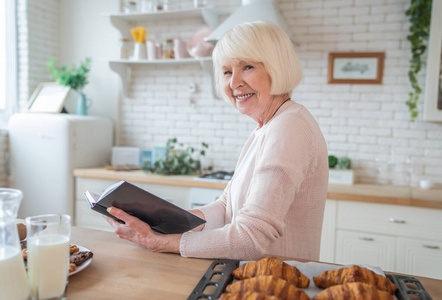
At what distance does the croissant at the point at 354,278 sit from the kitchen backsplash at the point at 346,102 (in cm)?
241

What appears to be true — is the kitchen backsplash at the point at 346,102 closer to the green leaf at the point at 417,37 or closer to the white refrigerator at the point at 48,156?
the green leaf at the point at 417,37

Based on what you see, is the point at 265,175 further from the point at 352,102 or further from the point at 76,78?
the point at 76,78

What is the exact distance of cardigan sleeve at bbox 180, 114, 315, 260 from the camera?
1.17 m

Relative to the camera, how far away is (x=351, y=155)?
10.6 ft

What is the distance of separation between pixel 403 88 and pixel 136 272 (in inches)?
109

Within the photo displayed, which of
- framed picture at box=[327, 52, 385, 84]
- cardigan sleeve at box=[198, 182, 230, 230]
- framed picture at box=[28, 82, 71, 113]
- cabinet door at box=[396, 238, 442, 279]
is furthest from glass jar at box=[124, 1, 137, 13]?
cabinet door at box=[396, 238, 442, 279]

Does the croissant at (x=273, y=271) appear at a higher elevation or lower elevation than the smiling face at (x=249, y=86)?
lower

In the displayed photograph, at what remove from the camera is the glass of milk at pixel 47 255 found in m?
0.81

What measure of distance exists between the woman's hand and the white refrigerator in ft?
7.46

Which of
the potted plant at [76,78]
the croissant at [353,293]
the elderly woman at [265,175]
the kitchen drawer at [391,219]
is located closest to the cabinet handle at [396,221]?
the kitchen drawer at [391,219]

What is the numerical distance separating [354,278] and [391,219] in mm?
1876

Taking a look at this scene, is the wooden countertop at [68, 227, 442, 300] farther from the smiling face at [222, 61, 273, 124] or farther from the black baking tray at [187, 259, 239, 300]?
the smiling face at [222, 61, 273, 124]

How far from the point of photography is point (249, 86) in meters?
1.52

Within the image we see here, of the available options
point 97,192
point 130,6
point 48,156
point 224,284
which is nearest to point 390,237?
point 224,284
